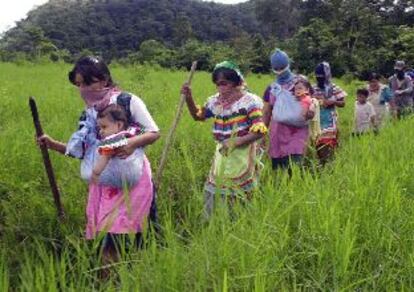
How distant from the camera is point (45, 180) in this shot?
4.27 meters

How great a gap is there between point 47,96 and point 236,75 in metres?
6.53

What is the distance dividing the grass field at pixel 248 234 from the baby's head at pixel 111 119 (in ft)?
1.39

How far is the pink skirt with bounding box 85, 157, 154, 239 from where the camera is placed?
114 inches

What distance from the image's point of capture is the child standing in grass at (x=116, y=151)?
9.48 ft

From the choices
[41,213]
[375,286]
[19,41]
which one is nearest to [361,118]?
[41,213]

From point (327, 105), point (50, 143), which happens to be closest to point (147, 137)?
point (50, 143)

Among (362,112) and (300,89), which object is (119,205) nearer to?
(300,89)

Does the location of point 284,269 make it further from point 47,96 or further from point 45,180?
point 47,96

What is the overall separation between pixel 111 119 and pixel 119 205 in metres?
0.44

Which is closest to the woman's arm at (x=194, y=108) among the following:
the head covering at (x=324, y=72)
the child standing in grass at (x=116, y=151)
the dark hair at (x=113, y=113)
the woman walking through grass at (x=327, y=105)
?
the child standing in grass at (x=116, y=151)

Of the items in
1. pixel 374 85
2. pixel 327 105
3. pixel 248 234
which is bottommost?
pixel 374 85

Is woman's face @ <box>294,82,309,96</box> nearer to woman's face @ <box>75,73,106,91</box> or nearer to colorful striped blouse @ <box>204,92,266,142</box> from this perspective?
colorful striped blouse @ <box>204,92,266,142</box>

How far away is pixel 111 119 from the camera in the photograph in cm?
287

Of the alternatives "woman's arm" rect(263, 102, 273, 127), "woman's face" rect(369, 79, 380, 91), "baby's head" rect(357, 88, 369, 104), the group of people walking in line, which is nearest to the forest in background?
"woman's face" rect(369, 79, 380, 91)
